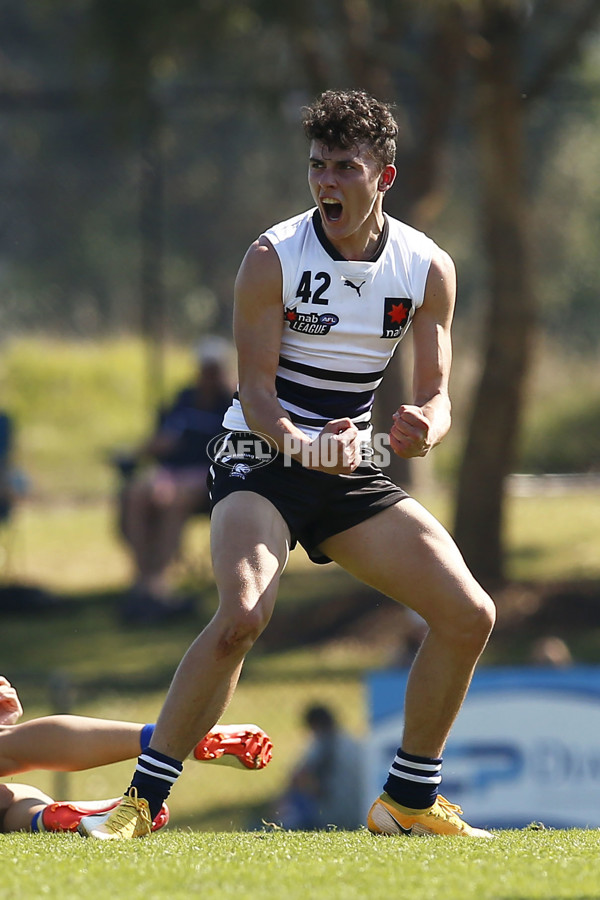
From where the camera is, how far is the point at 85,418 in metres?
17.6

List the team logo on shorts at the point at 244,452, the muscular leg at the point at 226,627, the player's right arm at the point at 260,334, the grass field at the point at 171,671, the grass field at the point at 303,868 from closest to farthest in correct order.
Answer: the grass field at the point at 303,868
the grass field at the point at 171,671
the muscular leg at the point at 226,627
the player's right arm at the point at 260,334
the team logo on shorts at the point at 244,452

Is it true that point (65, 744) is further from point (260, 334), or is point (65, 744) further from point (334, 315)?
point (334, 315)

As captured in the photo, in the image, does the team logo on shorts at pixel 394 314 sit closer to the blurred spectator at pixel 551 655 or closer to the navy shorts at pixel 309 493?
the navy shorts at pixel 309 493

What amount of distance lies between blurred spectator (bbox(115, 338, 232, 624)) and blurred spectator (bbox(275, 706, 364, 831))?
11.2 ft

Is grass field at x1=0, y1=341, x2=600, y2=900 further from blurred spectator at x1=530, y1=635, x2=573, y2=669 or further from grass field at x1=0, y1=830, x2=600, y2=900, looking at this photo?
blurred spectator at x1=530, y1=635, x2=573, y2=669

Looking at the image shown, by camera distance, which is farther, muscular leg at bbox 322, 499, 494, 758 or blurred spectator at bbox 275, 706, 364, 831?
blurred spectator at bbox 275, 706, 364, 831

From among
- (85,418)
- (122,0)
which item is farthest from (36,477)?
(122,0)

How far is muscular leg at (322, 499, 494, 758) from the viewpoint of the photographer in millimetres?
4168

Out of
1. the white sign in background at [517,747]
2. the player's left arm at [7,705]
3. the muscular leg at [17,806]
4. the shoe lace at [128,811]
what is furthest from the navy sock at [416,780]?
the white sign in background at [517,747]

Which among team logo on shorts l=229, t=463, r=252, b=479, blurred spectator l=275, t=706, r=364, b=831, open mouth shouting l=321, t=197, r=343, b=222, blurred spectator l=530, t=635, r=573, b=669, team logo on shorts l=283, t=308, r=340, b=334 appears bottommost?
blurred spectator l=275, t=706, r=364, b=831

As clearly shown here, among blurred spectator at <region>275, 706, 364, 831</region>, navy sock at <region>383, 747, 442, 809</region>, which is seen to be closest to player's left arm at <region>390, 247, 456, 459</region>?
navy sock at <region>383, 747, 442, 809</region>

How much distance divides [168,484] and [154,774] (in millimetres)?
8039

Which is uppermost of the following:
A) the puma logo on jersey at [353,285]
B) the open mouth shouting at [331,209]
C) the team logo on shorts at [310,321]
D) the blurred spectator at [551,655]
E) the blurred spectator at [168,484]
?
the open mouth shouting at [331,209]

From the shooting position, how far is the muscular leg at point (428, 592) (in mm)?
4168
